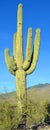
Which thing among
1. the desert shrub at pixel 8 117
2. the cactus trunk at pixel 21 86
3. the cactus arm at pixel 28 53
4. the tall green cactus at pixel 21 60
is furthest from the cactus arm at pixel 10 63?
the desert shrub at pixel 8 117

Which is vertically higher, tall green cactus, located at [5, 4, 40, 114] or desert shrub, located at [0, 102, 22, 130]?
tall green cactus, located at [5, 4, 40, 114]

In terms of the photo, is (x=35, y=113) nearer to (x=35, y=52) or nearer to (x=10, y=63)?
(x=10, y=63)

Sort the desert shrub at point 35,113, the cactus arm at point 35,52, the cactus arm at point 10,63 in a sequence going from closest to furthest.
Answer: the desert shrub at point 35,113
the cactus arm at point 10,63
the cactus arm at point 35,52

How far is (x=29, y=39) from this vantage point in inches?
832

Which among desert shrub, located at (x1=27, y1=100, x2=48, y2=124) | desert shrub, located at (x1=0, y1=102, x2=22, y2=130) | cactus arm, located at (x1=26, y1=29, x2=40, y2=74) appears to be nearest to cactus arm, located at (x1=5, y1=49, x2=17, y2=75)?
cactus arm, located at (x1=26, y1=29, x2=40, y2=74)

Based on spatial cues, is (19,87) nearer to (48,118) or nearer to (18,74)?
(18,74)

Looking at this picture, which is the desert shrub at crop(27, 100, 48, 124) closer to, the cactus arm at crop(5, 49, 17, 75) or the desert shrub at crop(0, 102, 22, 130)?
the desert shrub at crop(0, 102, 22, 130)

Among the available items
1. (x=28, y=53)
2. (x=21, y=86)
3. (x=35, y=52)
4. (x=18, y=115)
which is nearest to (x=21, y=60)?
(x=28, y=53)

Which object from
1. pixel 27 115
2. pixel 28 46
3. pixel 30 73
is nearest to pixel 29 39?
pixel 28 46

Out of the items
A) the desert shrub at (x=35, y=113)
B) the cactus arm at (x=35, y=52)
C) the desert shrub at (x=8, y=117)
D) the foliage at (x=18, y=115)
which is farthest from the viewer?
the cactus arm at (x=35, y=52)

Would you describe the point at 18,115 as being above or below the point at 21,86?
below

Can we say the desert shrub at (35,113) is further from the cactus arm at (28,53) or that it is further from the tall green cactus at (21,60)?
the cactus arm at (28,53)

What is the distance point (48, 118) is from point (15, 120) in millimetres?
3134

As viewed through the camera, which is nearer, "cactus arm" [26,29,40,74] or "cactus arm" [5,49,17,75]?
"cactus arm" [5,49,17,75]
